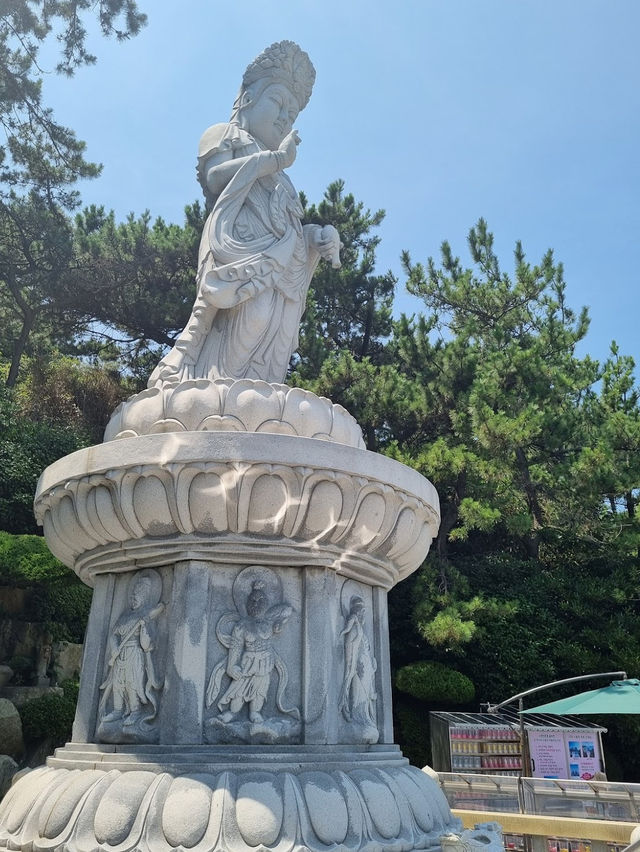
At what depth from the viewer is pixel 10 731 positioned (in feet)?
37.4

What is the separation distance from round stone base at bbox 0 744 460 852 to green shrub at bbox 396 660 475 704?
1032 centimetres

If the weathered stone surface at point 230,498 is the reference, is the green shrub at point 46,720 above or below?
below

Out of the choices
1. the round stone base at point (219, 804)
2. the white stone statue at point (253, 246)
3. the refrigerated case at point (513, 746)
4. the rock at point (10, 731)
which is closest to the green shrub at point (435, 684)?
the refrigerated case at point (513, 746)

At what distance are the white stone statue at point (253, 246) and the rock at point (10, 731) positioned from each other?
9.21 m

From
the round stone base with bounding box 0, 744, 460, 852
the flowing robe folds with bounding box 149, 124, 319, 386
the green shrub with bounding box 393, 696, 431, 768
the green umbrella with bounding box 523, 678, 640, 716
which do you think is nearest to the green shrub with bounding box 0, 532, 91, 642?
the green shrub with bounding box 393, 696, 431, 768

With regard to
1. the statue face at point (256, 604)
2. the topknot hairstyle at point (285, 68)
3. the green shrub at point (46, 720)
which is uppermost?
the topknot hairstyle at point (285, 68)

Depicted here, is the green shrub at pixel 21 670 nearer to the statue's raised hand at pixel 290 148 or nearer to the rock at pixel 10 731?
the rock at pixel 10 731

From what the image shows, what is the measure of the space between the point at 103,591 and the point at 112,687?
1.95 ft

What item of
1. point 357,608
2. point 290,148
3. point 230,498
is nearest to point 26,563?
point 290,148

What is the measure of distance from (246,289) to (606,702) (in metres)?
7.58

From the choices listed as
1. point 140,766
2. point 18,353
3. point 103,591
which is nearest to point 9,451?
point 18,353

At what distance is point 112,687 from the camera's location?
Answer: 142 inches

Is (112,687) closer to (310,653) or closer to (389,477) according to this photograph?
(310,653)

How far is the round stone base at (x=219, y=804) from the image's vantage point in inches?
115
